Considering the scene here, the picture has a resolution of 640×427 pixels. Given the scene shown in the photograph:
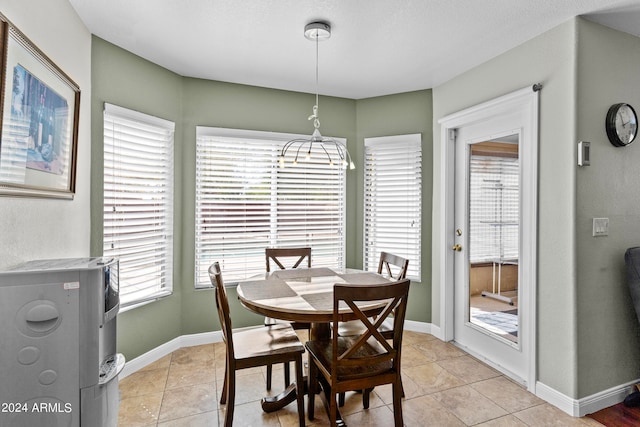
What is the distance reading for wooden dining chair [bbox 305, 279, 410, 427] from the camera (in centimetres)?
178

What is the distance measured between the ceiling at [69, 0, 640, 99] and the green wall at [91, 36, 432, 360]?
19 cm

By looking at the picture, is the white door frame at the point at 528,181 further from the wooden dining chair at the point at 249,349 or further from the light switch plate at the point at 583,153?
the wooden dining chair at the point at 249,349

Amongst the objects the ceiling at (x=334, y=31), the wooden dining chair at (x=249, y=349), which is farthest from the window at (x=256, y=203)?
the wooden dining chair at (x=249, y=349)

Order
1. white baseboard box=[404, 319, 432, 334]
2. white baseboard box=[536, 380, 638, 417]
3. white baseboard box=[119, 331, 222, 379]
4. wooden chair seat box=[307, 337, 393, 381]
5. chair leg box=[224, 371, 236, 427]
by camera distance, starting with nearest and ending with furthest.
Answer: wooden chair seat box=[307, 337, 393, 381] → chair leg box=[224, 371, 236, 427] → white baseboard box=[536, 380, 638, 417] → white baseboard box=[119, 331, 222, 379] → white baseboard box=[404, 319, 432, 334]

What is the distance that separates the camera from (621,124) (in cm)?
245

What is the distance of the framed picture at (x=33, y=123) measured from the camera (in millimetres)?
1433

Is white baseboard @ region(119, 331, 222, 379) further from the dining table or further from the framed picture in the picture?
the framed picture

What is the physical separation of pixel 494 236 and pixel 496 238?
0.09ft

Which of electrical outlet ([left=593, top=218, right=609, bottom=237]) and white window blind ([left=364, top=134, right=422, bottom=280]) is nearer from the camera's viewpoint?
electrical outlet ([left=593, top=218, right=609, bottom=237])

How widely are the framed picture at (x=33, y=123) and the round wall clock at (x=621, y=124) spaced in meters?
3.50

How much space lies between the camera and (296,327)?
9.21 ft

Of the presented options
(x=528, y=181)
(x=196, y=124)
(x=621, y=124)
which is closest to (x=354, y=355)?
(x=528, y=181)

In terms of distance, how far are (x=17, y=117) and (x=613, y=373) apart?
155 inches

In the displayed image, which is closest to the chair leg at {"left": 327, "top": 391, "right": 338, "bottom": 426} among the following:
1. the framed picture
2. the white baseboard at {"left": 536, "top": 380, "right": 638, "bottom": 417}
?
the white baseboard at {"left": 536, "top": 380, "right": 638, "bottom": 417}
